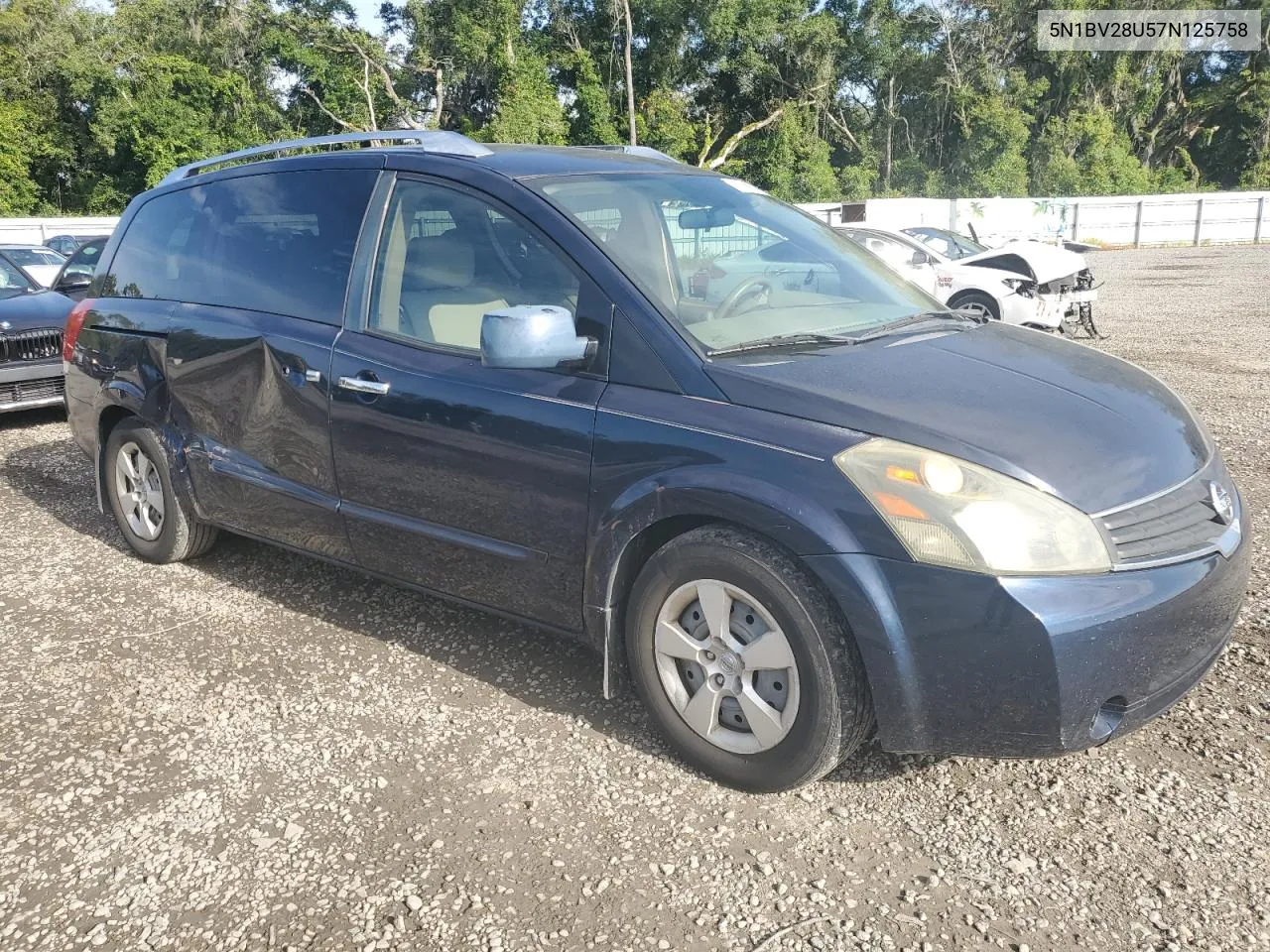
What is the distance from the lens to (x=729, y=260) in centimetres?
346

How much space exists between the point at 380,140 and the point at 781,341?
1.97 metres

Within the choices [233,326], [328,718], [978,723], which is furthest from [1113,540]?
[233,326]

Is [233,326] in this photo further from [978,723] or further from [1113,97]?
[1113,97]

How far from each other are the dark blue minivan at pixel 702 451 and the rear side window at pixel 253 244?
0.06 feet

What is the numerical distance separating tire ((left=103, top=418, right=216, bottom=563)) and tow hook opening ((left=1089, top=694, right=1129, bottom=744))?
12.7 ft

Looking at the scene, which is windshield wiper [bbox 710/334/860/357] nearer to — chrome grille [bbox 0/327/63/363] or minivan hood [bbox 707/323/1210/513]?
minivan hood [bbox 707/323/1210/513]

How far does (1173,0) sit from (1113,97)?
750 centimetres

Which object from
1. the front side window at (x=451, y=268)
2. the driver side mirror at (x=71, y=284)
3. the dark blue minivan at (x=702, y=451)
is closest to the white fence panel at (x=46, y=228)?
the driver side mirror at (x=71, y=284)

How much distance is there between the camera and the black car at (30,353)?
25.7 feet

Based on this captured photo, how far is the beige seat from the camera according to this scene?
135 inches

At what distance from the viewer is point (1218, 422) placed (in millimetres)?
7438

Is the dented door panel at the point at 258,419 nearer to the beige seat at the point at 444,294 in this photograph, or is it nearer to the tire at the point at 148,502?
the tire at the point at 148,502

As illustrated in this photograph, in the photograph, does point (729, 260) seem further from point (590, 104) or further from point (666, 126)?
point (666, 126)

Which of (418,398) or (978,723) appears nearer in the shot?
(978,723)
